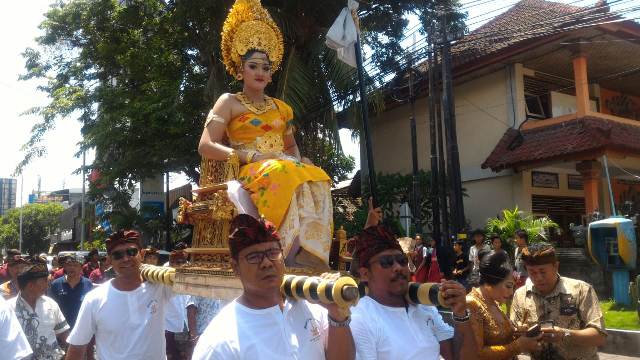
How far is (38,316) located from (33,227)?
52.4m

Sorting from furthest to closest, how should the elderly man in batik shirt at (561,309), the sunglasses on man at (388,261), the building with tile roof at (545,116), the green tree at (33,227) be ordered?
1. the green tree at (33,227)
2. the building with tile roof at (545,116)
3. the elderly man in batik shirt at (561,309)
4. the sunglasses on man at (388,261)

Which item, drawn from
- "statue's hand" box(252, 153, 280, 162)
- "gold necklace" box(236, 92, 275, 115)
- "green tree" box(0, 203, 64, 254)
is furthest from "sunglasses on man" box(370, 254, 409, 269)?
"green tree" box(0, 203, 64, 254)

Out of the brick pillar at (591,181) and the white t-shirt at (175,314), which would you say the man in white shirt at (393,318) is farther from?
the brick pillar at (591,181)

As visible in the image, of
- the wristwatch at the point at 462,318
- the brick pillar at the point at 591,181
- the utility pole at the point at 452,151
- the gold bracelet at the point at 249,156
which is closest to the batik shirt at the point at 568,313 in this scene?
the wristwatch at the point at 462,318

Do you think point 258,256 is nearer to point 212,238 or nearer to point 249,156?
point 249,156

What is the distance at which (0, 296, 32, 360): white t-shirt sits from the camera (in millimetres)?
3256

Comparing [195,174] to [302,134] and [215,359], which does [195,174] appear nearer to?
[302,134]

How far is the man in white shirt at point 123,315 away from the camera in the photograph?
11.2ft

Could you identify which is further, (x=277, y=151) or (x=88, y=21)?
(x=88, y=21)

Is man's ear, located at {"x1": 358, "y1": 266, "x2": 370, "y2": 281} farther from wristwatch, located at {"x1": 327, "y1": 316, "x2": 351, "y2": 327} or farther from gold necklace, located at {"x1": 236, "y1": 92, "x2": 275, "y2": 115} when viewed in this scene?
gold necklace, located at {"x1": 236, "y1": 92, "x2": 275, "y2": 115}

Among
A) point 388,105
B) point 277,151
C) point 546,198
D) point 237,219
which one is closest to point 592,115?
point 546,198

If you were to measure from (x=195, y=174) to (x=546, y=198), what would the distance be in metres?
9.33

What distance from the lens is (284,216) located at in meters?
3.65

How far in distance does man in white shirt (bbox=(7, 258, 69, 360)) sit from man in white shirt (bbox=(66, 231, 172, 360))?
1.08 m
